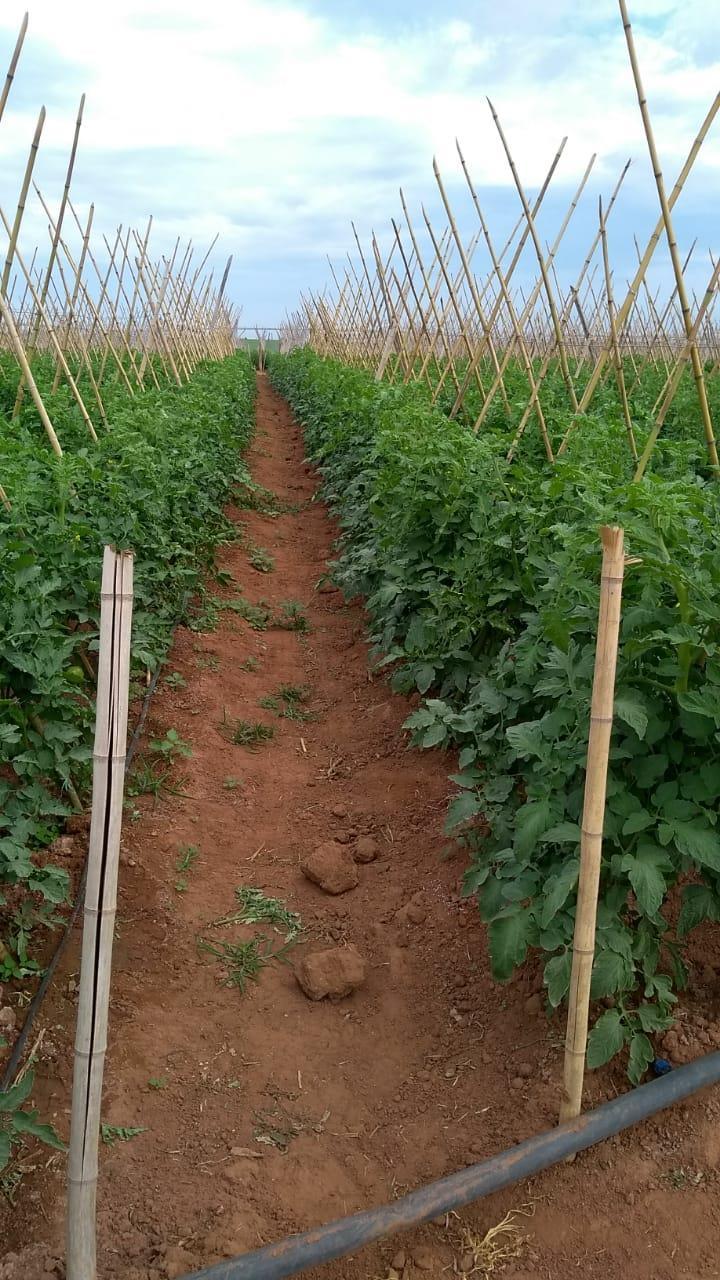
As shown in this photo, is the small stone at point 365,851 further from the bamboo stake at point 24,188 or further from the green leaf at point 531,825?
the bamboo stake at point 24,188

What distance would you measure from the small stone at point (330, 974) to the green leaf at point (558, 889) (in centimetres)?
93

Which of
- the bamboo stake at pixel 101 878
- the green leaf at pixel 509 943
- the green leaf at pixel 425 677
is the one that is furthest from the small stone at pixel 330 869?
the bamboo stake at pixel 101 878

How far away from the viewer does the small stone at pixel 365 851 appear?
3918mm

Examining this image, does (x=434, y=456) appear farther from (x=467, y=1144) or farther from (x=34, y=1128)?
(x=34, y=1128)

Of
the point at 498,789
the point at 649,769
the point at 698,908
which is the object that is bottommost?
the point at 698,908

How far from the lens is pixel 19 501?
12.4ft

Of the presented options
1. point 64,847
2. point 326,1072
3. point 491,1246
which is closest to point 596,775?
point 491,1246

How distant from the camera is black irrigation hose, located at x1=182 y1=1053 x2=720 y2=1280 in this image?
207 cm

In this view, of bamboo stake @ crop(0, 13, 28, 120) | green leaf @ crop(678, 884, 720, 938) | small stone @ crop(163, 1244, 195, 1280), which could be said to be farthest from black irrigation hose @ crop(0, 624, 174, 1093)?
bamboo stake @ crop(0, 13, 28, 120)

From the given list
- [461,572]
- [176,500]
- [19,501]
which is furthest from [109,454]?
[461,572]

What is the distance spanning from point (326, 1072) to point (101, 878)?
1.40m

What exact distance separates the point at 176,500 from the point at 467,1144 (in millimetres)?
4652

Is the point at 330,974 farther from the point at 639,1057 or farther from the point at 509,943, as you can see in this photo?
the point at 639,1057

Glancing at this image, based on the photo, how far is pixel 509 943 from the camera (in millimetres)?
2508
